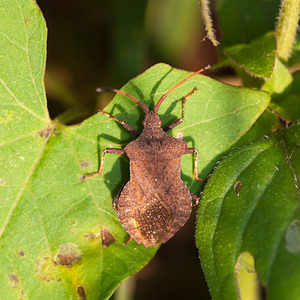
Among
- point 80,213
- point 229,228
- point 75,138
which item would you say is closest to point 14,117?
point 75,138

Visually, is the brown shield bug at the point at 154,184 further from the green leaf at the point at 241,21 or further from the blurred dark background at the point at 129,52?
the blurred dark background at the point at 129,52

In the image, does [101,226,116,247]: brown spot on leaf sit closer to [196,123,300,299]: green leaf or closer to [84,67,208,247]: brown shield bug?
[84,67,208,247]: brown shield bug

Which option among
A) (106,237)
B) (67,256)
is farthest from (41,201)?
(106,237)

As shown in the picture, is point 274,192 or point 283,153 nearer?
point 274,192

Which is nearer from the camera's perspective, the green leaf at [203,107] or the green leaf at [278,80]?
the green leaf at [203,107]

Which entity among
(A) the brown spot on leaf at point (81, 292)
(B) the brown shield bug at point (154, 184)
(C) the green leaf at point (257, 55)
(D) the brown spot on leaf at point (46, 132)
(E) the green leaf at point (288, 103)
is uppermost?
(C) the green leaf at point (257, 55)

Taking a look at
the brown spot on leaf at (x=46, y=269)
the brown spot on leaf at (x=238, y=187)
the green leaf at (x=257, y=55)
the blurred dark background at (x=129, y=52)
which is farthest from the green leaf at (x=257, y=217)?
the blurred dark background at (x=129, y=52)

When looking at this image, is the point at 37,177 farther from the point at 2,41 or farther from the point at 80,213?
the point at 2,41
